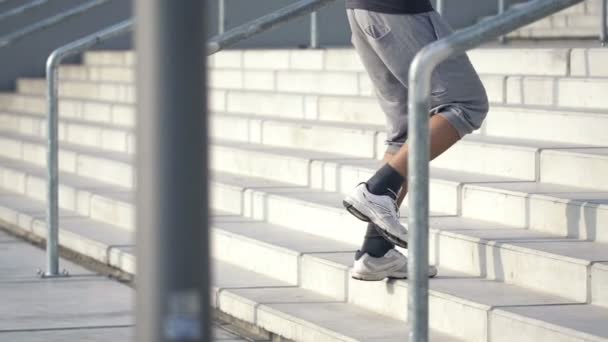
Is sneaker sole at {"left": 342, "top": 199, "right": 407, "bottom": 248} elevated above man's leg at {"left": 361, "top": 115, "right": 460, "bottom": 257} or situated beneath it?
situated beneath

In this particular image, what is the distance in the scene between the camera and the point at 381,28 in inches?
176

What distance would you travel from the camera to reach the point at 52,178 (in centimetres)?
635

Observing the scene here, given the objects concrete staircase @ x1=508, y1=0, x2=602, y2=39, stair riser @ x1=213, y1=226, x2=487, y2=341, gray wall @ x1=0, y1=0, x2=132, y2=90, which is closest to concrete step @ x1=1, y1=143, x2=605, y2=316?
stair riser @ x1=213, y1=226, x2=487, y2=341

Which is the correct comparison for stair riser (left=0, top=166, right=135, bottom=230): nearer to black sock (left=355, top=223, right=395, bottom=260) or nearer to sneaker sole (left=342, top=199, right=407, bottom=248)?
black sock (left=355, top=223, right=395, bottom=260)

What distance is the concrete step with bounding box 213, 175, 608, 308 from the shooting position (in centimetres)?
441

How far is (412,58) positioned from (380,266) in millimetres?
730

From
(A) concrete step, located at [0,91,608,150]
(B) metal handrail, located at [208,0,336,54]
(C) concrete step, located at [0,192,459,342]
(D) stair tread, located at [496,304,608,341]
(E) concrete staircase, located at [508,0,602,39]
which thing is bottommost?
(C) concrete step, located at [0,192,459,342]

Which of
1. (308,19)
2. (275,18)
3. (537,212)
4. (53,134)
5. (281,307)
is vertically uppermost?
(308,19)

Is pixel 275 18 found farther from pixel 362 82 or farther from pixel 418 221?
pixel 362 82

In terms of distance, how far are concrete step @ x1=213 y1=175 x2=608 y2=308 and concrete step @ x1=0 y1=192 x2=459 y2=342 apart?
1.02 feet

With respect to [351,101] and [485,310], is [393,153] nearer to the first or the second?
[485,310]

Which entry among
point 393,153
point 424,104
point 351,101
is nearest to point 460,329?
point 393,153

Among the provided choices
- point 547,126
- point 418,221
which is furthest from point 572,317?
point 547,126

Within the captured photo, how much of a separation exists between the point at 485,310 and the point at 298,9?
1.60 metres
